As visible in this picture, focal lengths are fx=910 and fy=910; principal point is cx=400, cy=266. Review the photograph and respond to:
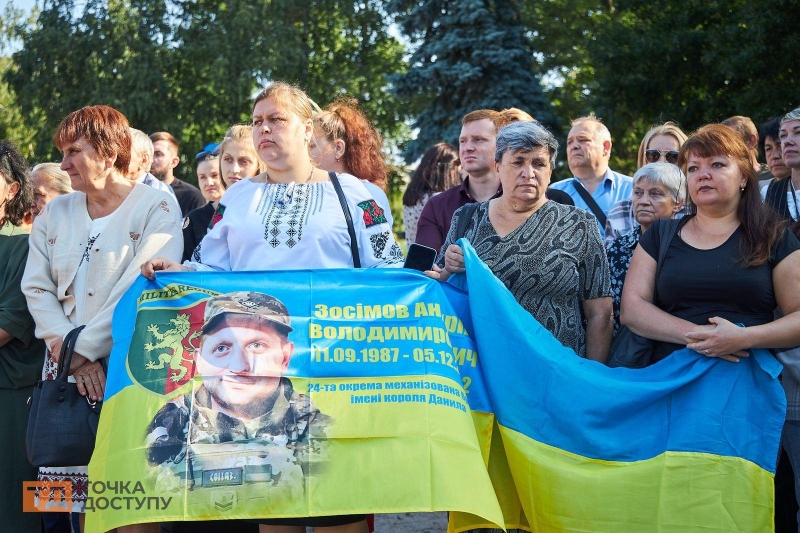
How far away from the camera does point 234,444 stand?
3.79 meters

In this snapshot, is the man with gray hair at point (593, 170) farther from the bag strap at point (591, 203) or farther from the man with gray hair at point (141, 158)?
the man with gray hair at point (141, 158)

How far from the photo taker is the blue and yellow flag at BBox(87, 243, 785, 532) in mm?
3738

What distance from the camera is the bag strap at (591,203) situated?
623cm

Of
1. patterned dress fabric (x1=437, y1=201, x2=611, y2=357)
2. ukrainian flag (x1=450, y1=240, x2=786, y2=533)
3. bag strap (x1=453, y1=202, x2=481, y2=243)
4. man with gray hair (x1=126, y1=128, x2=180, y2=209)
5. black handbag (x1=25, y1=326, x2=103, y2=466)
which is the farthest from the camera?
man with gray hair (x1=126, y1=128, x2=180, y2=209)

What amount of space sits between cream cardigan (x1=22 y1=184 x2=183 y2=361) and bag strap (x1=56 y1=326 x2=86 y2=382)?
4.8 inches

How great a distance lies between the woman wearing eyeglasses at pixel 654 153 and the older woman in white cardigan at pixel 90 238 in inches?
117

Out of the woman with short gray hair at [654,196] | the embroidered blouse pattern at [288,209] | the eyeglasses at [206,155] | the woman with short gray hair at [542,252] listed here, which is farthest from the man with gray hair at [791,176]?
the eyeglasses at [206,155]

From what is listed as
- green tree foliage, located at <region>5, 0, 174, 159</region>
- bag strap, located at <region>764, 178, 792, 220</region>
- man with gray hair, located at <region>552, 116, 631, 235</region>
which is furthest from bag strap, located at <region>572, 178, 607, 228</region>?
green tree foliage, located at <region>5, 0, 174, 159</region>

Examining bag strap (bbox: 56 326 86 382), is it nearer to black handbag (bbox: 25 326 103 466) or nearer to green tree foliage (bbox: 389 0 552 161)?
black handbag (bbox: 25 326 103 466)

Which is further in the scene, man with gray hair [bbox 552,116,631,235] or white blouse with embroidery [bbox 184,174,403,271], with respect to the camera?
man with gray hair [bbox 552,116,631,235]

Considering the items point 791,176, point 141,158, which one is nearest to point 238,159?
point 141,158

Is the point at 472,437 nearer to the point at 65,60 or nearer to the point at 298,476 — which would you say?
the point at 298,476

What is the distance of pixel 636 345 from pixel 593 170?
263cm

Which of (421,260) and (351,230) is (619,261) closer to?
(421,260)
